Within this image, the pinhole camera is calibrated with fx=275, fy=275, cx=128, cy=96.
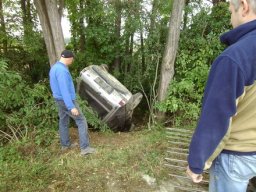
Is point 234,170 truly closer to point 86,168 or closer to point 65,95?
point 86,168

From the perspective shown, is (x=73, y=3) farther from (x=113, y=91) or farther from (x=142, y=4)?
(x=113, y=91)

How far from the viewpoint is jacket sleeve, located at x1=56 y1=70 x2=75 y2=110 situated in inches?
171

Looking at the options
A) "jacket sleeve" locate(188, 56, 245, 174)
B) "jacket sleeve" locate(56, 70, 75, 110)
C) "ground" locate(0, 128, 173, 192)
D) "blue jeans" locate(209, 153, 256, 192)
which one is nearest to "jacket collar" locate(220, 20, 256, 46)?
"jacket sleeve" locate(188, 56, 245, 174)

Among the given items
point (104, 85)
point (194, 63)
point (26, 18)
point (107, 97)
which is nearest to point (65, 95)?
point (107, 97)

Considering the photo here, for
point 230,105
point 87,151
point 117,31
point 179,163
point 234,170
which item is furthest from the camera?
point 117,31

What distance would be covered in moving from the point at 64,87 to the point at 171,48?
336 centimetres

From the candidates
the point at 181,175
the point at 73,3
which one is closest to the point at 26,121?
the point at 181,175

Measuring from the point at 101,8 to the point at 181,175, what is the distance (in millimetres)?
6170

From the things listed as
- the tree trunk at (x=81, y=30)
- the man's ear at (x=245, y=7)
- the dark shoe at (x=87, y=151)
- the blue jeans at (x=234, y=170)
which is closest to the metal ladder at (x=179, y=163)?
the dark shoe at (x=87, y=151)

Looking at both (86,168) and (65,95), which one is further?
(65,95)

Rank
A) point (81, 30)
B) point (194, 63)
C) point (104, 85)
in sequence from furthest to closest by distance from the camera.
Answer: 1. point (81, 30)
2. point (194, 63)
3. point (104, 85)

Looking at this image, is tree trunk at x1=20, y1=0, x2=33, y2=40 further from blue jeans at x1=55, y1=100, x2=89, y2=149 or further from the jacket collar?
the jacket collar

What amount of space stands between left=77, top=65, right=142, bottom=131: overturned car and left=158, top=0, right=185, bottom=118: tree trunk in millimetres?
726

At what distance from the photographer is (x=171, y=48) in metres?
6.78
